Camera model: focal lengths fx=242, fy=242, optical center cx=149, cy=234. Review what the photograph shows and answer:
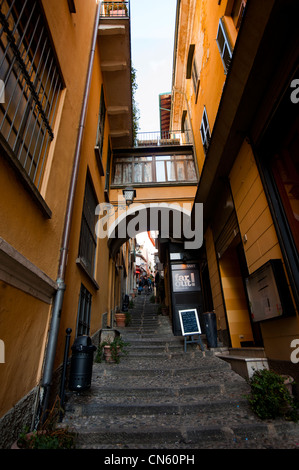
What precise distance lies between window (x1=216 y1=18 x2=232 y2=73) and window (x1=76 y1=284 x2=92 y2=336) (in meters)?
6.50

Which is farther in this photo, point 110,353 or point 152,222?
point 152,222

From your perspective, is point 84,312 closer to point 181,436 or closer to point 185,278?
point 181,436

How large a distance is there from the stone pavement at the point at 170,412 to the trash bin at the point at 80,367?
27 centimetres

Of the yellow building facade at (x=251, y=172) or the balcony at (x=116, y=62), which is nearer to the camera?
the yellow building facade at (x=251, y=172)

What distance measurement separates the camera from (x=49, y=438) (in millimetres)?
2479

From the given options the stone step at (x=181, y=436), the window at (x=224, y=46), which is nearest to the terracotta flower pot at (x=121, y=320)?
the stone step at (x=181, y=436)

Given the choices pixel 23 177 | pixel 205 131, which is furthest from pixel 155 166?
pixel 23 177

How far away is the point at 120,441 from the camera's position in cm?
290

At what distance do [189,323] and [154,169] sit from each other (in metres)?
6.67

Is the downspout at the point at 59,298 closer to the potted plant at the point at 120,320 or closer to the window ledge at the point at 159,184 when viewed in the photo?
the window ledge at the point at 159,184

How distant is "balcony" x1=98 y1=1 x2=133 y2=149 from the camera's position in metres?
7.77

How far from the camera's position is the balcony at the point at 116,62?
25.5 feet

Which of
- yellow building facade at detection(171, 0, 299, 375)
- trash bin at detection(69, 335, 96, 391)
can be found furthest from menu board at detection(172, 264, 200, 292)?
trash bin at detection(69, 335, 96, 391)
